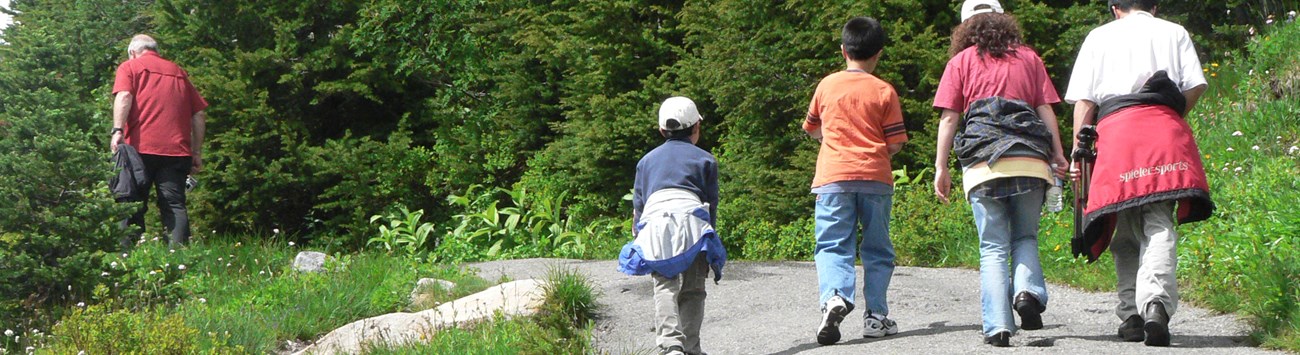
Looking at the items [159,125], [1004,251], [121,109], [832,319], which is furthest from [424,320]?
[121,109]

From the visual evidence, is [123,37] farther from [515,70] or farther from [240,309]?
[240,309]

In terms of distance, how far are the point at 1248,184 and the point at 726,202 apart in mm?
4308

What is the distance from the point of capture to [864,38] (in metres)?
5.73

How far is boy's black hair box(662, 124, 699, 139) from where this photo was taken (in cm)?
579

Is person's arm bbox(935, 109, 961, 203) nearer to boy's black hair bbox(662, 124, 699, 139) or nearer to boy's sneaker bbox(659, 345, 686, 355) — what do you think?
boy's black hair bbox(662, 124, 699, 139)

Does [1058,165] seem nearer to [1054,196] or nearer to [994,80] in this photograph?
[1054,196]

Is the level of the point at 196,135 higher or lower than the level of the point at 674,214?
higher

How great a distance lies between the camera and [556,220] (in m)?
11.9

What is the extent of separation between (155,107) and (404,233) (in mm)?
3535

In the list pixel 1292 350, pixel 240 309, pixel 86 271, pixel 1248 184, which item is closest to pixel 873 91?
pixel 1292 350

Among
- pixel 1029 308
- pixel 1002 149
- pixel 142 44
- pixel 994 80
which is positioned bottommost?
pixel 1029 308

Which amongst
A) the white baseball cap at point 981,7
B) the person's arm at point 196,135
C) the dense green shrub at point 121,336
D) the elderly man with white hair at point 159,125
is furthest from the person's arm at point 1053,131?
the person's arm at point 196,135

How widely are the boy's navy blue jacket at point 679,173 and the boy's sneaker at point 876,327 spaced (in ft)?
2.76

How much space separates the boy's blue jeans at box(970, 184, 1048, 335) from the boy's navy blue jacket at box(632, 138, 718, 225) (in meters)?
1.11
